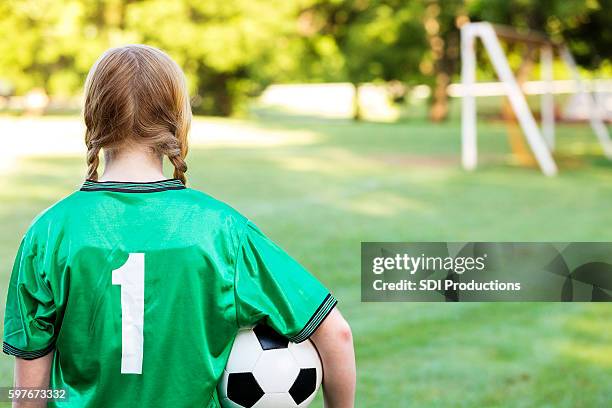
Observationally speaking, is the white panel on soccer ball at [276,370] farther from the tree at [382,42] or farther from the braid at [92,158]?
the tree at [382,42]

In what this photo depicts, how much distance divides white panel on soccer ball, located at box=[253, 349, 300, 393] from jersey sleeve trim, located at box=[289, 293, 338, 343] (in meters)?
0.18

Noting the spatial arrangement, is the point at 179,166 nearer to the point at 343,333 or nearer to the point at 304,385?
the point at 343,333

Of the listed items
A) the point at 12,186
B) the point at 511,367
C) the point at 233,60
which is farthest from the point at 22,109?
the point at 511,367

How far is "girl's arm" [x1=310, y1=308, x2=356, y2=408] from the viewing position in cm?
203

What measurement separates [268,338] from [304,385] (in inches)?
5.9

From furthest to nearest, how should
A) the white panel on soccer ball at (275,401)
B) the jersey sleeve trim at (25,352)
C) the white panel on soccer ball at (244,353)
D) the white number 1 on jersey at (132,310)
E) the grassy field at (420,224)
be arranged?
the grassy field at (420,224), the white panel on soccer ball at (275,401), the white panel on soccer ball at (244,353), the jersey sleeve trim at (25,352), the white number 1 on jersey at (132,310)

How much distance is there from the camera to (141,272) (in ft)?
6.09

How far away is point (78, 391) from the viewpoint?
1965 millimetres

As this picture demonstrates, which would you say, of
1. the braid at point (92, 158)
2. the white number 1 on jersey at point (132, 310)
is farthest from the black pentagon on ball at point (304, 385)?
the braid at point (92, 158)

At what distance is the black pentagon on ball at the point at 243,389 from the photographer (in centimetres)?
213

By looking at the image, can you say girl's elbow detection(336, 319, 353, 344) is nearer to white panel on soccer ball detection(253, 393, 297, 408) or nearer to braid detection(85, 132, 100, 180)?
white panel on soccer ball detection(253, 393, 297, 408)

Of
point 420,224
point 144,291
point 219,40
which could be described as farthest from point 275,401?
point 219,40

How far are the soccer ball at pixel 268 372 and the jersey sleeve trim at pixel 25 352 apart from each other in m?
0.42

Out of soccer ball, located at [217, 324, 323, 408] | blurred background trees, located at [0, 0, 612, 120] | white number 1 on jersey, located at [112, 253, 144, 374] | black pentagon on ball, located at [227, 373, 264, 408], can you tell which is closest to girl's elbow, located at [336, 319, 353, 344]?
soccer ball, located at [217, 324, 323, 408]
